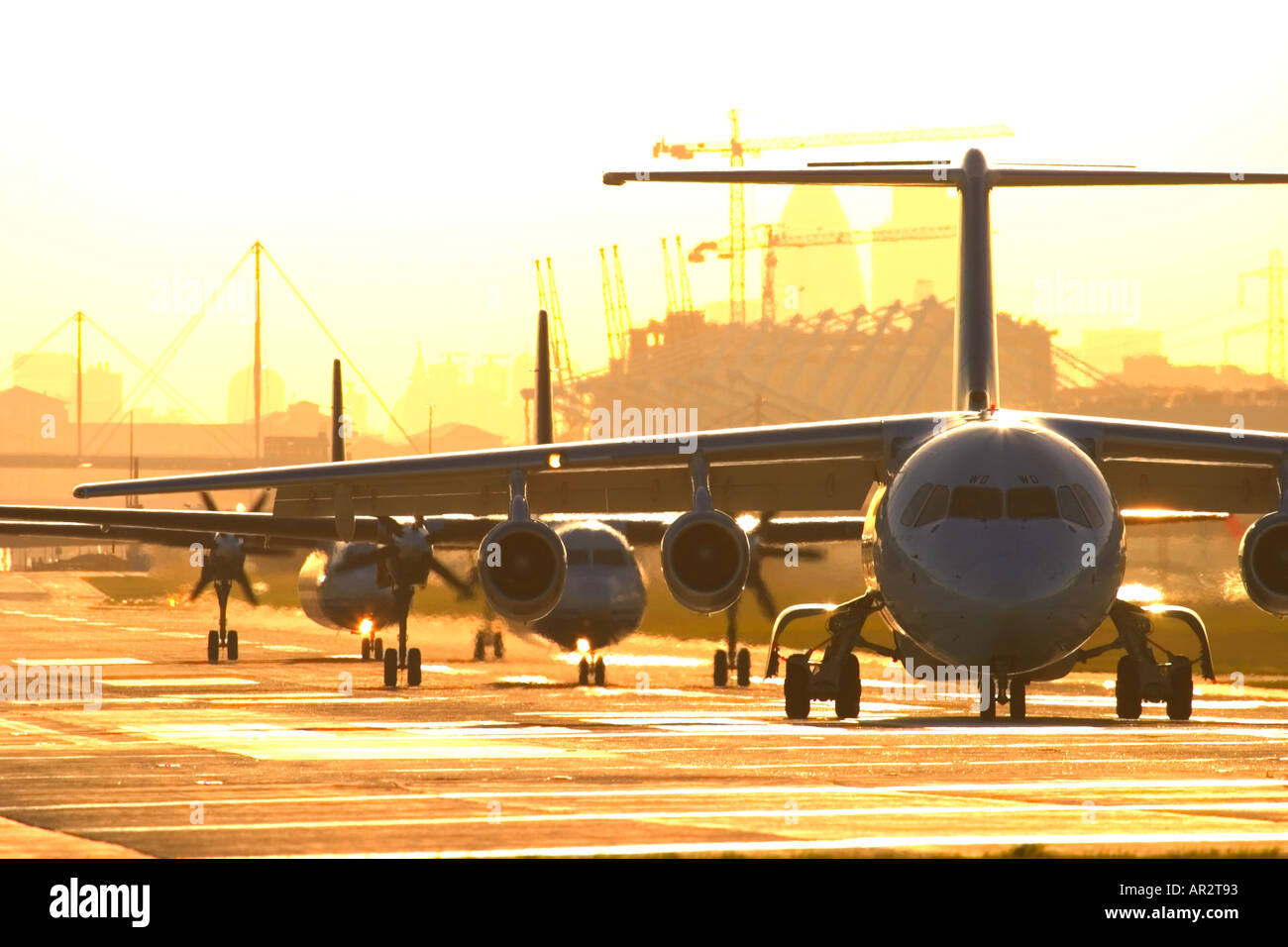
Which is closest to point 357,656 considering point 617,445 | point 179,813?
point 617,445

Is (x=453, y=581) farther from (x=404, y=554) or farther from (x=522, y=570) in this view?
(x=522, y=570)

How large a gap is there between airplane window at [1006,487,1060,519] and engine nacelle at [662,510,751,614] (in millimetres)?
4312

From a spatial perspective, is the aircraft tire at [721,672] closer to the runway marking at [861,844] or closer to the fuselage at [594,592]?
the fuselage at [594,592]

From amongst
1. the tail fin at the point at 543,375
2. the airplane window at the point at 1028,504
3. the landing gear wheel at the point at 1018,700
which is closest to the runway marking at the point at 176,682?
the tail fin at the point at 543,375

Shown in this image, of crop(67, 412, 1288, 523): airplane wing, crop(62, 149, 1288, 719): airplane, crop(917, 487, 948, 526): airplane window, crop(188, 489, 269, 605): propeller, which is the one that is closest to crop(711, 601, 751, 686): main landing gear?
crop(67, 412, 1288, 523): airplane wing

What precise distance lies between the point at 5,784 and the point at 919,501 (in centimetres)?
1104

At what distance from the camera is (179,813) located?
55.4 ft

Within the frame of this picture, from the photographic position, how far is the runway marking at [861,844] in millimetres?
13906

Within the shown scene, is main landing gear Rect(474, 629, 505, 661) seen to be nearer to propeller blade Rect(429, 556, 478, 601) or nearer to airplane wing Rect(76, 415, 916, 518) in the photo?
propeller blade Rect(429, 556, 478, 601)

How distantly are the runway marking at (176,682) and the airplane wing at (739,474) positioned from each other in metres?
8.13

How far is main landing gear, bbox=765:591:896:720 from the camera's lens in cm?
2795

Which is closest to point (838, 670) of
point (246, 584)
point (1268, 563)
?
point (1268, 563)

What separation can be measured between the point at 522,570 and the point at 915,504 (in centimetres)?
624
